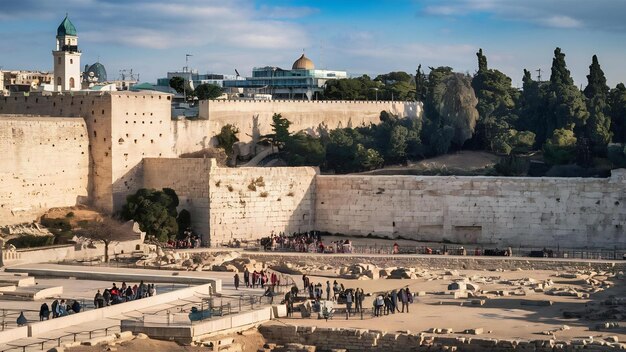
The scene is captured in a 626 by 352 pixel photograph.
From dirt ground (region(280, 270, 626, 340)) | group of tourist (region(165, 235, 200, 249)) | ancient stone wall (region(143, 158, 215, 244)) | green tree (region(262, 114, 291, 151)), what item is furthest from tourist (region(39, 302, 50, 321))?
green tree (region(262, 114, 291, 151))

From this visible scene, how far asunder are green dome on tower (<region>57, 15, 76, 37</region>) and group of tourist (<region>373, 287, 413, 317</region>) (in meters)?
23.6

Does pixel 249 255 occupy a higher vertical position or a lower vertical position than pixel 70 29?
lower

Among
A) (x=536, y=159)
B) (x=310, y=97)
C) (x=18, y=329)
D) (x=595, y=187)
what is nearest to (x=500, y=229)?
(x=595, y=187)

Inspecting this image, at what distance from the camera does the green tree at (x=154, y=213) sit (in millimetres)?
43781

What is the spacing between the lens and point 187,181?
4541cm

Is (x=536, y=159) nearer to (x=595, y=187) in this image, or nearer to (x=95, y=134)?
(x=595, y=187)

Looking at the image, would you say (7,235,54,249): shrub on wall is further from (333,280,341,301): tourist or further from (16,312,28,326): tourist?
(16,312,28,326): tourist

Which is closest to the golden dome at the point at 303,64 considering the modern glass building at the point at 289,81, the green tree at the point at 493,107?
the modern glass building at the point at 289,81

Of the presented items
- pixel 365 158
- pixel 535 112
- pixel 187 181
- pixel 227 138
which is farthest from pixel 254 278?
pixel 535 112

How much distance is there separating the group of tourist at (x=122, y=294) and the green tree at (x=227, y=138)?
1963 cm

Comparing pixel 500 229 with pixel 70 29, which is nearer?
pixel 500 229

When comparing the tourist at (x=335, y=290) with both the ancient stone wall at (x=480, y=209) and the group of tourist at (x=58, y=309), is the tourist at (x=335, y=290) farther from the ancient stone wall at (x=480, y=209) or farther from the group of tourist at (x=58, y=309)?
the ancient stone wall at (x=480, y=209)

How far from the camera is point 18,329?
2722 centimetres

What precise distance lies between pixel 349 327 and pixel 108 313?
5261 mm
